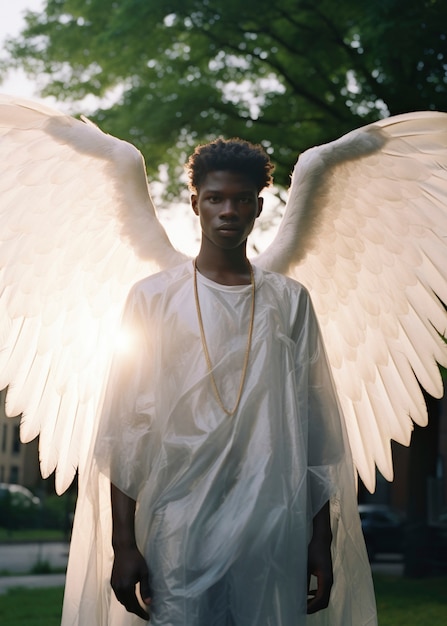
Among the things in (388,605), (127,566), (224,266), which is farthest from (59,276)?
(388,605)

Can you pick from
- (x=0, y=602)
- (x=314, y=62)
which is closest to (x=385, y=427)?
(x=0, y=602)

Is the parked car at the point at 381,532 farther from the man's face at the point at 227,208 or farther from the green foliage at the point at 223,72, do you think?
the man's face at the point at 227,208

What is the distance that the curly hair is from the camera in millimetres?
2773

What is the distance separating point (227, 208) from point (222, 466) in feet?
2.39

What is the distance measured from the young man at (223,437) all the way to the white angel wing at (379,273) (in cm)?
93

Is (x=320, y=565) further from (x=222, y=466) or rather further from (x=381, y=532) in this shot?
(x=381, y=532)

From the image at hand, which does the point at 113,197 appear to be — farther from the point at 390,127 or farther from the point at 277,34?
the point at 277,34

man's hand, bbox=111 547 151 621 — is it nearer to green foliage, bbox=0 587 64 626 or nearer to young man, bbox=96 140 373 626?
young man, bbox=96 140 373 626

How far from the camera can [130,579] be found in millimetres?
2436

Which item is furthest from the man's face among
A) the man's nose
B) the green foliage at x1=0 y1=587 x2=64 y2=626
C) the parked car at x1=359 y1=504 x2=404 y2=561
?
the parked car at x1=359 y1=504 x2=404 y2=561

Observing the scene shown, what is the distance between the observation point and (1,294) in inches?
144

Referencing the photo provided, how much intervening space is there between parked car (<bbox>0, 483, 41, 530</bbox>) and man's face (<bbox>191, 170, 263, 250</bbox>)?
60.0 feet

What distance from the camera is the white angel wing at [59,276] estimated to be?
11.8ft

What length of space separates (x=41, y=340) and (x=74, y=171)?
0.65 metres
